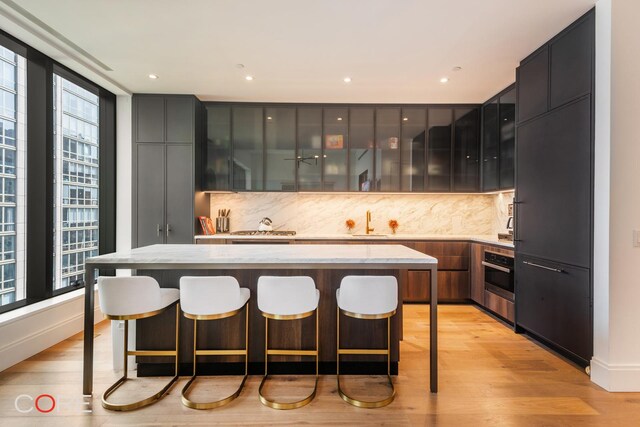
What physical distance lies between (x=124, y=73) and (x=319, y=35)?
91.3 inches

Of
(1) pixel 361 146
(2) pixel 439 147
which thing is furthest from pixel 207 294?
(2) pixel 439 147

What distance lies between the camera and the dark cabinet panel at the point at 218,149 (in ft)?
13.8

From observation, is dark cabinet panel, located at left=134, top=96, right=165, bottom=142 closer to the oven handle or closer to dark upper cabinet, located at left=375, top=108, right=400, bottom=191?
dark upper cabinet, located at left=375, top=108, right=400, bottom=191

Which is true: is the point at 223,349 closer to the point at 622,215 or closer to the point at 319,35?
the point at 319,35

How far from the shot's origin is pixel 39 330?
2676mm

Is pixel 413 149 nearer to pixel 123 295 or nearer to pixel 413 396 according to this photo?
→ pixel 413 396

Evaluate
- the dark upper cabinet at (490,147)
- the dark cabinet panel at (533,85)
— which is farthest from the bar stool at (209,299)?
the dark upper cabinet at (490,147)

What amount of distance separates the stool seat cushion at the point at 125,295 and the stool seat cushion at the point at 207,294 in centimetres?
23

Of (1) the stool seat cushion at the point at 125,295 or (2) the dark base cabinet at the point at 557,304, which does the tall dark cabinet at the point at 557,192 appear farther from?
(1) the stool seat cushion at the point at 125,295

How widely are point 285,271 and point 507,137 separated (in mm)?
3137

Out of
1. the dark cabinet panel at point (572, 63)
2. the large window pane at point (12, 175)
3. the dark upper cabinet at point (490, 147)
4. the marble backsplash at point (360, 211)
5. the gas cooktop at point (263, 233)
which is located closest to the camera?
the dark cabinet panel at point (572, 63)

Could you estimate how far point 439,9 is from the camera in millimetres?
2262

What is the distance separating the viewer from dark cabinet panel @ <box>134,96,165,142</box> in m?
3.89

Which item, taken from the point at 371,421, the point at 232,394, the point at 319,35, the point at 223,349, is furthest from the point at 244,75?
the point at 371,421
